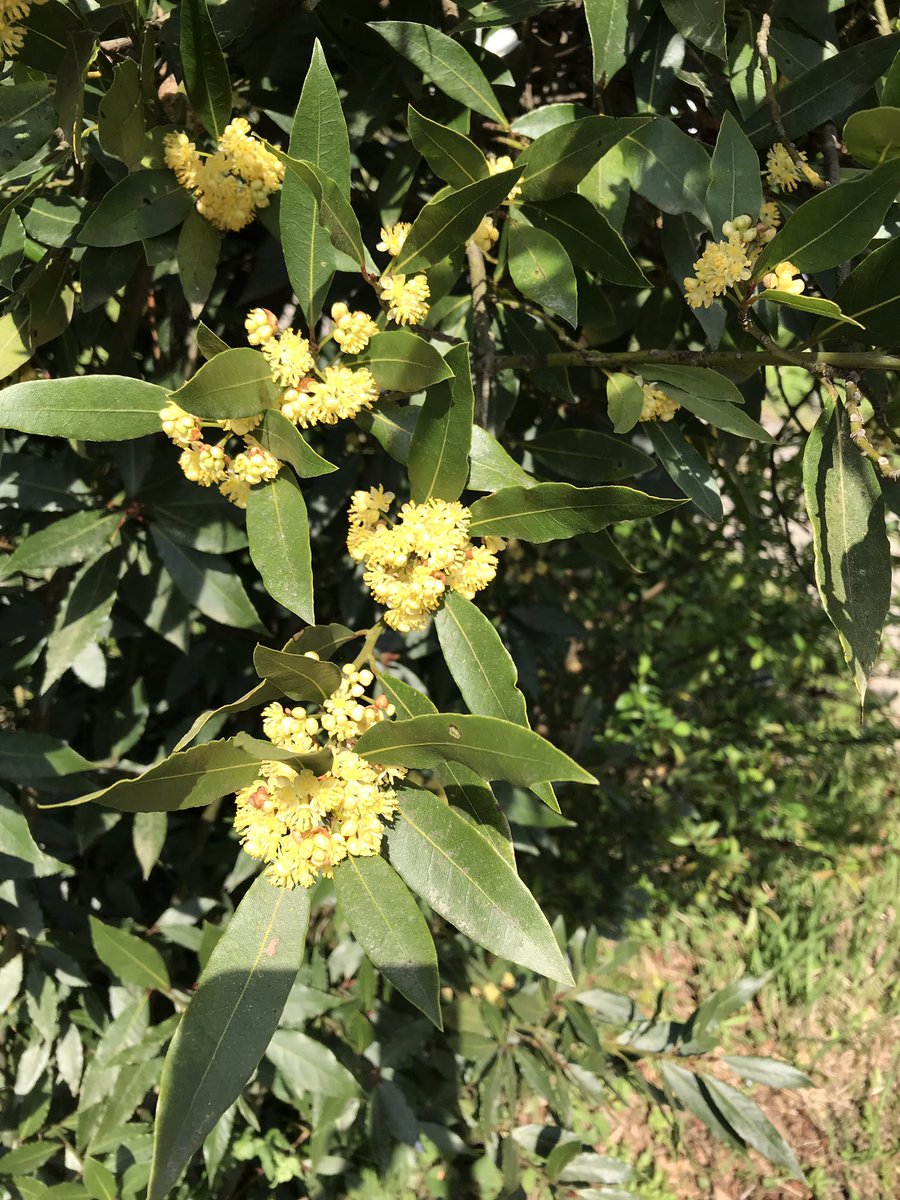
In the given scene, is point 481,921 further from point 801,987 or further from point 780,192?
point 801,987

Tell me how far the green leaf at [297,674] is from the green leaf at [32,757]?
1.98 ft

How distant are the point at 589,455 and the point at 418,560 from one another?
1.28 ft

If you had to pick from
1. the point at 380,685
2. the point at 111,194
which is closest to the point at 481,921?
the point at 380,685

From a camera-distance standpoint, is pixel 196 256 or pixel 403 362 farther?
pixel 196 256

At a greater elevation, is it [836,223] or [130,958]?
[836,223]

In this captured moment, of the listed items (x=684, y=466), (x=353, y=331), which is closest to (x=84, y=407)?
(x=353, y=331)

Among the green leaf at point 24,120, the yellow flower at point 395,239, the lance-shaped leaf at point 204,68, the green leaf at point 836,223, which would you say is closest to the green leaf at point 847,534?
the green leaf at point 836,223

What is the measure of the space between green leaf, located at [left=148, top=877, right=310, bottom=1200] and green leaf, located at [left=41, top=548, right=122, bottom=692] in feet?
1.81

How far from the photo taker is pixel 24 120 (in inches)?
34.2

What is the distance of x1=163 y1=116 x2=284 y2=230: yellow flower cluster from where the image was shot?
91 centimetres

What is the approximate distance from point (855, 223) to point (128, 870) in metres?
1.74

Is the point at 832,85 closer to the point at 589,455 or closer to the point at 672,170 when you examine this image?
the point at 672,170

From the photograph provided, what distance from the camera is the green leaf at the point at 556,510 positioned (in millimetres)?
728

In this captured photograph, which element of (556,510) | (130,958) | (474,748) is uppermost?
(556,510)
